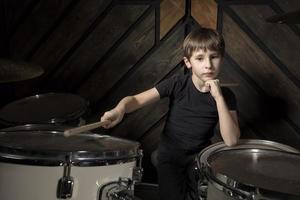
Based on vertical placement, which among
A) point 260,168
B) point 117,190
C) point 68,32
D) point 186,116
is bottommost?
point 117,190

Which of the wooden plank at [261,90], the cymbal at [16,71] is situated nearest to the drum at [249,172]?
the wooden plank at [261,90]

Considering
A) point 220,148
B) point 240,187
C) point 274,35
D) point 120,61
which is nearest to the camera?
point 240,187

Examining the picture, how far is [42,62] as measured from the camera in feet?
6.82

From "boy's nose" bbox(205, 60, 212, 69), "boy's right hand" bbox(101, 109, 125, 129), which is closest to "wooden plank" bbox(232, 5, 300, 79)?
"boy's nose" bbox(205, 60, 212, 69)

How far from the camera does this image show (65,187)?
1.04 metres

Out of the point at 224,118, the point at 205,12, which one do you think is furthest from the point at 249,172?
the point at 205,12

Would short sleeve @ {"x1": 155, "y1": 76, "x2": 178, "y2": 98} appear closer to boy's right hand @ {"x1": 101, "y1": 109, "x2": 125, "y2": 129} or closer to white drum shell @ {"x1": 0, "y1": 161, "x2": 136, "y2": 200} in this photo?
boy's right hand @ {"x1": 101, "y1": 109, "x2": 125, "y2": 129}

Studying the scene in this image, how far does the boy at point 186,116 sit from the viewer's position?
1.40 meters

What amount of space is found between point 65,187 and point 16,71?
1.68 feet

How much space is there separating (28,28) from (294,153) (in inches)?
57.0

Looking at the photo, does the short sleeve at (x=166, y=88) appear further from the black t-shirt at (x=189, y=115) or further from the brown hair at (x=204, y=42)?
the brown hair at (x=204, y=42)

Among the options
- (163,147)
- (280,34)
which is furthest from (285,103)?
(163,147)

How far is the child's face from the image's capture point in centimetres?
135

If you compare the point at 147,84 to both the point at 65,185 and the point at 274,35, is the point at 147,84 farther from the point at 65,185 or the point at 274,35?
the point at 65,185
